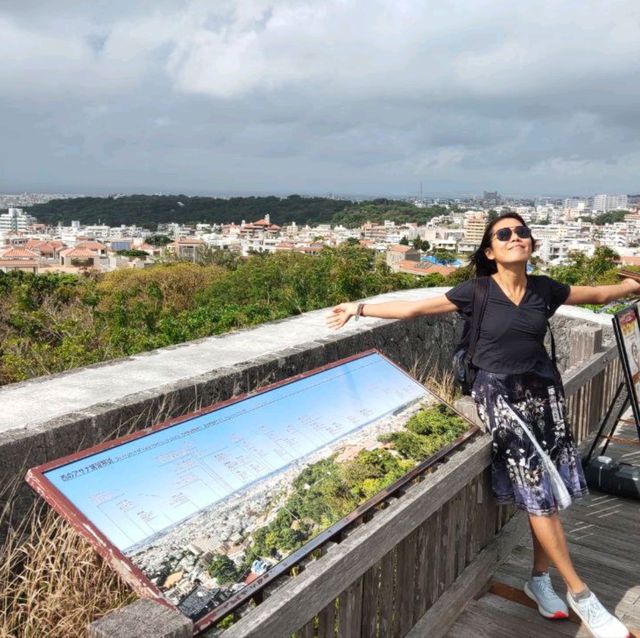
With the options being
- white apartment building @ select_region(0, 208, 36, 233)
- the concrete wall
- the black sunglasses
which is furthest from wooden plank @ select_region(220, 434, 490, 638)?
white apartment building @ select_region(0, 208, 36, 233)

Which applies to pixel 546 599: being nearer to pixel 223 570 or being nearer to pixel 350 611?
pixel 350 611

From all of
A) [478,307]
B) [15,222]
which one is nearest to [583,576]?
[478,307]

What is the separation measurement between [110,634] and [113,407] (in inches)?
66.8

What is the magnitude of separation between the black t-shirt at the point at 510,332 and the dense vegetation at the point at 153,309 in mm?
3902

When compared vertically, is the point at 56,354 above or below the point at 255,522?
below

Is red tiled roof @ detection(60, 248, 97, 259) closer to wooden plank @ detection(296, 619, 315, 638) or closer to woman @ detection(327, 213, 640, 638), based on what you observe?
woman @ detection(327, 213, 640, 638)

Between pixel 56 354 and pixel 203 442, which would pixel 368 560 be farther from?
pixel 56 354

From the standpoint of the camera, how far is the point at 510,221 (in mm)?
2654

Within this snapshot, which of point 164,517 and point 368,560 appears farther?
point 368,560

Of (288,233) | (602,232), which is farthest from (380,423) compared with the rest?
(602,232)

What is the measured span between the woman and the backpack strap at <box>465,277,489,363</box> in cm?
2

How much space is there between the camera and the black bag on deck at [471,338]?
261cm

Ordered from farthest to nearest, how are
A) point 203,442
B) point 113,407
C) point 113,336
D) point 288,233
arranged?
point 288,233
point 113,336
point 113,407
point 203,442

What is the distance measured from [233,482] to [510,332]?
1184 millimetres
